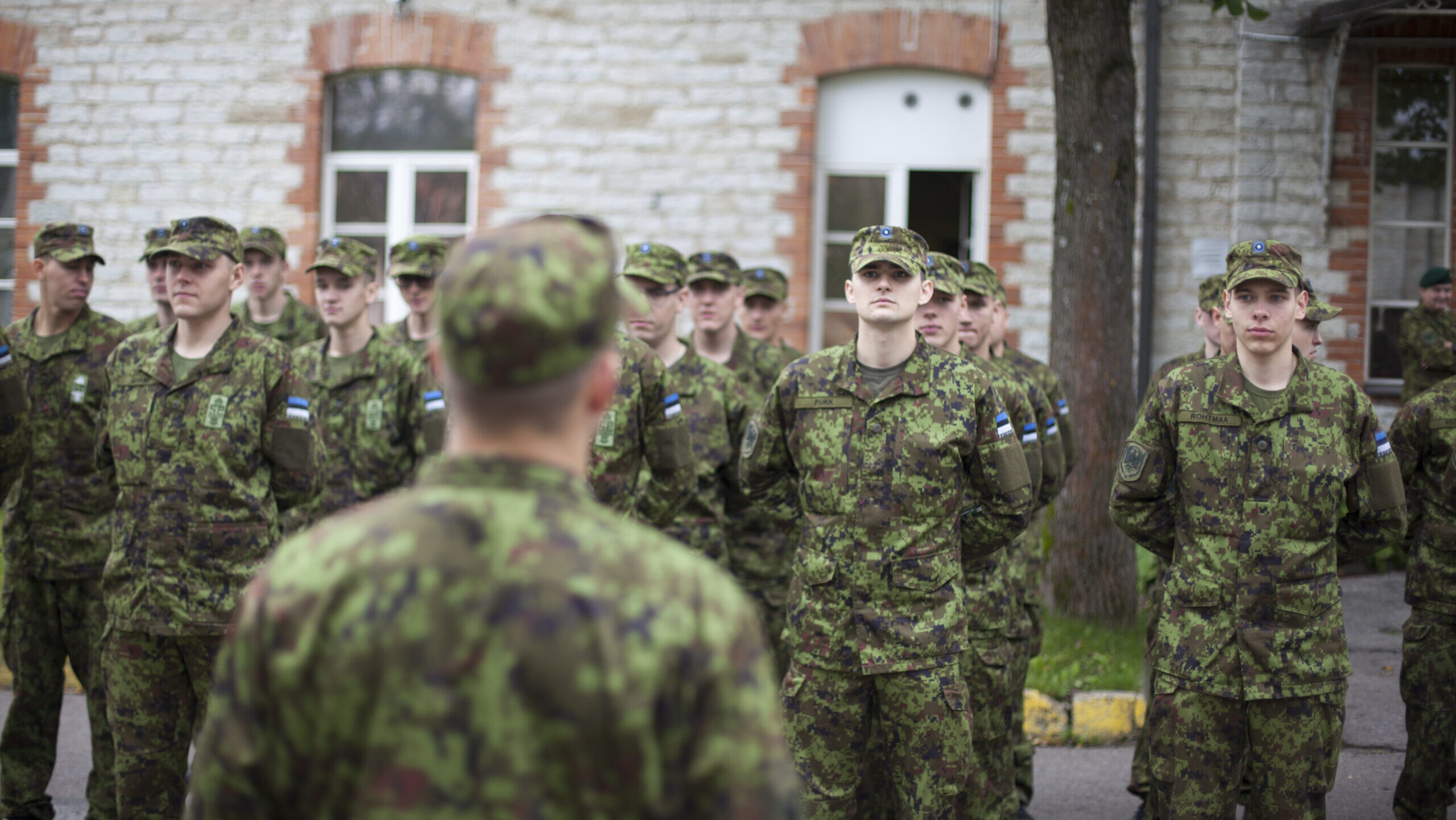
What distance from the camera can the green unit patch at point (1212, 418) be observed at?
13.8ft

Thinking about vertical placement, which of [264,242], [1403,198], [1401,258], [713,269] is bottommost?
[713,269]

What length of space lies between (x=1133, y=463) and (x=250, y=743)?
3533 millimetres

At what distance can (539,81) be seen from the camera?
10172mm

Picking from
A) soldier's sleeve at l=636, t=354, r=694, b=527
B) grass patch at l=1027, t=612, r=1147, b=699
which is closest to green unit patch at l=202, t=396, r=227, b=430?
soldier's sleeve at l=636, t=354, r=694, b=527

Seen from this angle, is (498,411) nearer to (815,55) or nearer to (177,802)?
(177,802)

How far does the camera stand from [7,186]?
1111 centimetres

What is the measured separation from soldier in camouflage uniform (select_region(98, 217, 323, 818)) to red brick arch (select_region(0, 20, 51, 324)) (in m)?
7.10

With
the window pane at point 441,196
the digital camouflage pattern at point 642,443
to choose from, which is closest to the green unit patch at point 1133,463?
the digital camouflage pattern at point 642,443

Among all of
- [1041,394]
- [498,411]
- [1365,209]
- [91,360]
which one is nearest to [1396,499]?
[1041,394]

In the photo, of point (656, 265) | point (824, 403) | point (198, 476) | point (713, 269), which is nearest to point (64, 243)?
point (198, 476)

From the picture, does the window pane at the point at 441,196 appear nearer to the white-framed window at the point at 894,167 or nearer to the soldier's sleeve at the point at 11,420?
the white-framed window at the point at 894,167

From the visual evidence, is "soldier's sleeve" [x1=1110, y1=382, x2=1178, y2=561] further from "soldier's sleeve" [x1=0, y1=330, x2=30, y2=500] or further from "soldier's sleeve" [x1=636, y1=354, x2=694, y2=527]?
"soldier's sleeve" [x1=0, y1=330, x2=30, y2=500]

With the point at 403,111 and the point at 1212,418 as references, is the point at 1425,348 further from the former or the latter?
the point at 403,111

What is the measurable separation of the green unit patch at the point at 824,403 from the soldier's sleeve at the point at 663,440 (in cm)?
87
